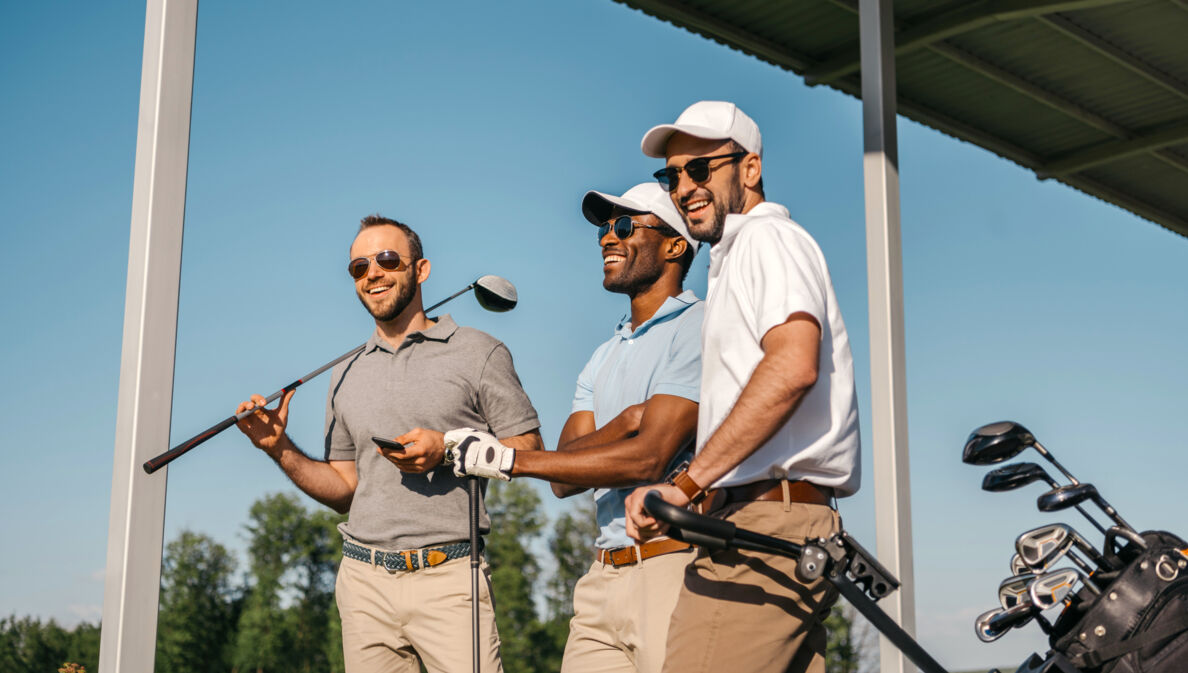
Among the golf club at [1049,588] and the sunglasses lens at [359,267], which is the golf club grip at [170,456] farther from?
the golf club at [1049,588]

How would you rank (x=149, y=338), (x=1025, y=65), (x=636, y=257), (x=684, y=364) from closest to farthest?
(x=684, y=364)
(x=149, y=338)
(x=636, y=257)
(x=1025, y=65)

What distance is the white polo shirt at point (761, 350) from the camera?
2295 millimetres

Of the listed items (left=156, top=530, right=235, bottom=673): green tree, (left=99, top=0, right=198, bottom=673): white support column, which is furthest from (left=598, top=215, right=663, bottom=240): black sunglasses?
(left=156, top=530, right=235, bottom=673): green tree

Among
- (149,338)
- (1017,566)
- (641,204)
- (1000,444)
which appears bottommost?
(1017,566)

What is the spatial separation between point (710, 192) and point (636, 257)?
819mm

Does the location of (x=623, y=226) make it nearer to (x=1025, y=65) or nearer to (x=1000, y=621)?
(x=1000, y=621)

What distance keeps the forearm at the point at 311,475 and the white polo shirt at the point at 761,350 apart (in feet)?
5.29

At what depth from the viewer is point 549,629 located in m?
55.5

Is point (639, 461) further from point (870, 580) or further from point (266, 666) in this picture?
point (266, 666)

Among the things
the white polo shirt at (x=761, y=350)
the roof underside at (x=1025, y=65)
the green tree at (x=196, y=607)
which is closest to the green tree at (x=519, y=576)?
the green tree at (x=196, y=607)

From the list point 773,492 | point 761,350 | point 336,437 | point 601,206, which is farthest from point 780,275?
point 336,437

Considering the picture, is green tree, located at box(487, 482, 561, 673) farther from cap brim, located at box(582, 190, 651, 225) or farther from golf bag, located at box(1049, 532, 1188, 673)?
golf bag, located at box(1049, 532, 1188, 673)

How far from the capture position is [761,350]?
2332 millimetres

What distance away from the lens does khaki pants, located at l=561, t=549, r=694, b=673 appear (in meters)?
2.95
